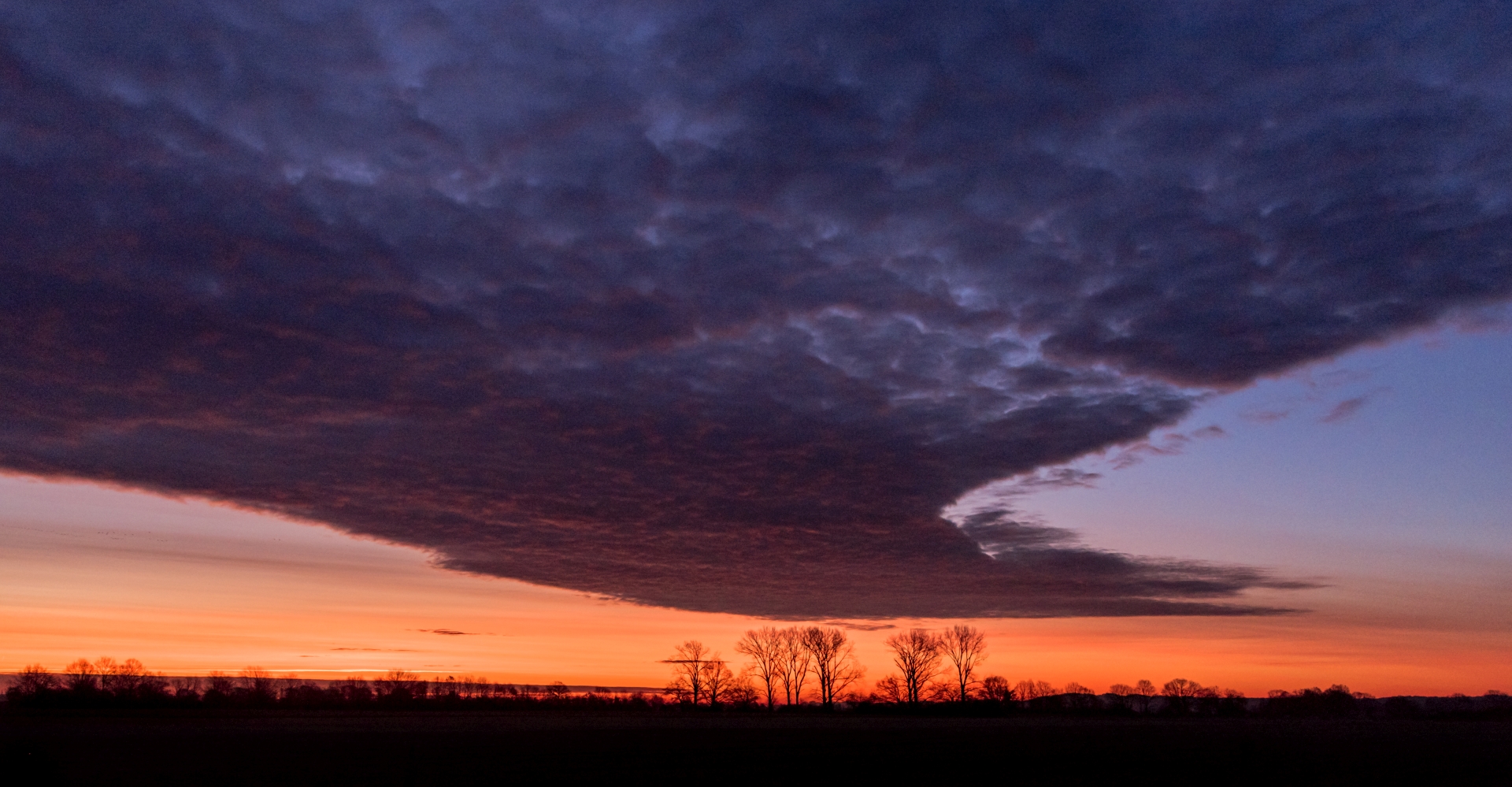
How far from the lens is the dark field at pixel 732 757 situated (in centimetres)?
4178

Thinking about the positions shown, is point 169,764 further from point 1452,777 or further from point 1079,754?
point 1452,777

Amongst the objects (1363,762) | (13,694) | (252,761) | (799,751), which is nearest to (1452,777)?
(1363,762)

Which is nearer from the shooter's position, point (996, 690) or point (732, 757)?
point (732, 757)

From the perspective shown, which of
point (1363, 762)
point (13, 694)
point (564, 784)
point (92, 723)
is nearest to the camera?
point (564, 784)

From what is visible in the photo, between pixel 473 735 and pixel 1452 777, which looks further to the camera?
pixel 473 735

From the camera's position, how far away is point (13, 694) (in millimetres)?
151750

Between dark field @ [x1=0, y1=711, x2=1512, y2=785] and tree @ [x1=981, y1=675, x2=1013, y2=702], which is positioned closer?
dark field @ [x1=0, y1=711, x2=1512, y2=785]

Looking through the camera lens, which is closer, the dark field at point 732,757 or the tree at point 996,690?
the dark field at point 732,757

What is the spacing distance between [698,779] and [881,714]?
461 ft

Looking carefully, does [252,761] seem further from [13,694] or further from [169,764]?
[13,694]

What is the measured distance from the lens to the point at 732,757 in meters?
53.6

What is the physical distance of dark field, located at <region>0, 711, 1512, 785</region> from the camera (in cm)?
4178

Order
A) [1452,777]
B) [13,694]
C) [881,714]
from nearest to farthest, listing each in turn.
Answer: [1452,777] < [13,694] < [881,714]

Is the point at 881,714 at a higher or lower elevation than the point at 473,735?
lower
